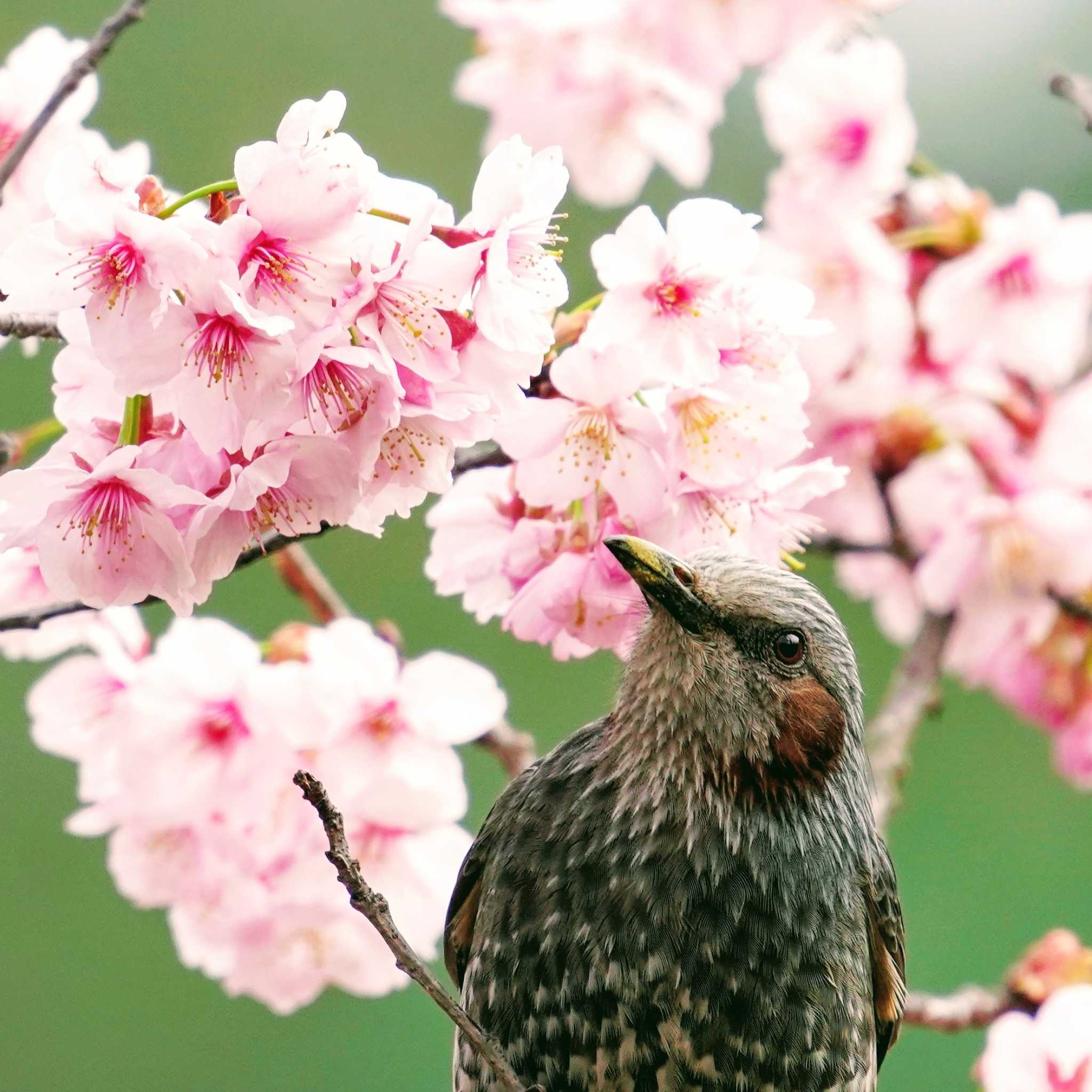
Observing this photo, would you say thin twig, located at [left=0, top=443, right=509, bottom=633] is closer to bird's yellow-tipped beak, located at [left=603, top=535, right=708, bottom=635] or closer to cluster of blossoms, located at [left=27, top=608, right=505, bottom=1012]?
bird's yellow-tipped beak, located at [left=603, top=535, right=708, bottom=635]

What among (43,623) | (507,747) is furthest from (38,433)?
(507,747)

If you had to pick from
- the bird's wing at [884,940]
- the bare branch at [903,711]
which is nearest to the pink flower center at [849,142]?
the bare branch at [903,711]

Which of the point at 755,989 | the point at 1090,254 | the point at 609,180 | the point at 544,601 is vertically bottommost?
the point at 755,989

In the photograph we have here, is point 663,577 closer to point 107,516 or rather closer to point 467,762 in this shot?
point 107,516

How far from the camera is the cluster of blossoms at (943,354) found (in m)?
2.09

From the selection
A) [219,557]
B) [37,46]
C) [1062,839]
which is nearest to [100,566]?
[219,557]

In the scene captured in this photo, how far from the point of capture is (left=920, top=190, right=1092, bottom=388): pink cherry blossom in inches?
82.7

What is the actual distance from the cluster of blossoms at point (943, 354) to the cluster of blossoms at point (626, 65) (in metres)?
0.09

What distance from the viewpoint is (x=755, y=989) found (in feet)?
4.55

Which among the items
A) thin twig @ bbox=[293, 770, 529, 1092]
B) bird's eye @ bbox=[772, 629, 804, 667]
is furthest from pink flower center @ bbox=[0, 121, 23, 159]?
bird's eye @ bbox=[772, 629, 804, 667]

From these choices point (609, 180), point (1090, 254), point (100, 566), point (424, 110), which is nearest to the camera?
point (100, 566)

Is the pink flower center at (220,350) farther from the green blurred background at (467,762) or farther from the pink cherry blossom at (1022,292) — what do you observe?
the green blurred background at (467,762)

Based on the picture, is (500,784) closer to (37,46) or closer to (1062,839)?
(1062,839)

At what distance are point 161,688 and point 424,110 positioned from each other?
3.87 meters
